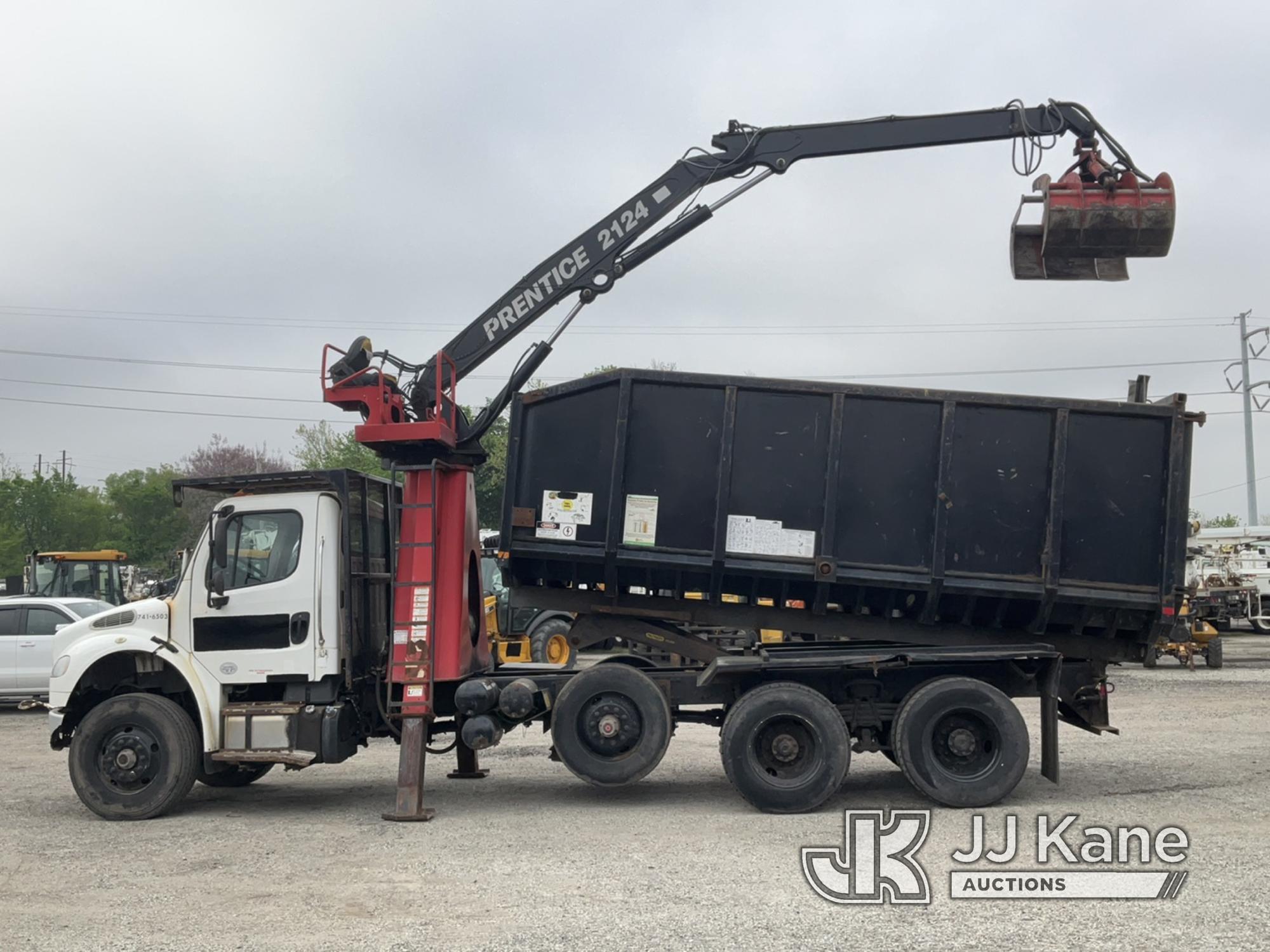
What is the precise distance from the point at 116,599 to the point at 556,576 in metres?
19.0

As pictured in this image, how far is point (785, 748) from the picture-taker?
8953mm

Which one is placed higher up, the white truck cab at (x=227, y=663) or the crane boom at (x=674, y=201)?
the crane boom at (x=674, y=201)

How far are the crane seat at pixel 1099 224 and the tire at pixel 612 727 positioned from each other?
4680 mm

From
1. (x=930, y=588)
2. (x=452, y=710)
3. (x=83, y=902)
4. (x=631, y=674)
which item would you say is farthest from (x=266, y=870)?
(x=930, y=588)

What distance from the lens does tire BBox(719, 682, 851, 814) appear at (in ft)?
28.9

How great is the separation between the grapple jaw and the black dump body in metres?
1.17

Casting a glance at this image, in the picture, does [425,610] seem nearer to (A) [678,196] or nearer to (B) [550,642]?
(A) [678,196]

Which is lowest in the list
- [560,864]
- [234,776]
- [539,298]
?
[234,776]

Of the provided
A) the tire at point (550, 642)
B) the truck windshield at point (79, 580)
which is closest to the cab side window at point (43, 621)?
the tire at point (550, 642)

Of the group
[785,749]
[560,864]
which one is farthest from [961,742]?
[560,864]

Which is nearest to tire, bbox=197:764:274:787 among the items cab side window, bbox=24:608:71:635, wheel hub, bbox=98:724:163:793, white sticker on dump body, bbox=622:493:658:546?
wheel hub, bbox=98:724:163:793

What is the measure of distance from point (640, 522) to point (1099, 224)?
4.24 meters

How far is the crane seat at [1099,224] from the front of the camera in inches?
357

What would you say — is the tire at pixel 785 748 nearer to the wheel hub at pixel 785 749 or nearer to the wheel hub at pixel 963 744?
the wheel hub at pixel 785 749
